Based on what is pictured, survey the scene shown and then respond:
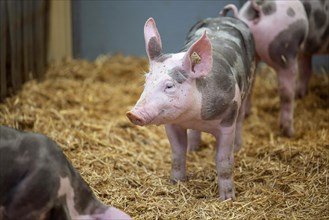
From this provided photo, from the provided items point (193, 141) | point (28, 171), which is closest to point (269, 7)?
point (193, 141)

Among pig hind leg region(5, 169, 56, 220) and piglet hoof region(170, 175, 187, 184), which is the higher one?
pig hind leg region(5, 169, 56, 220)

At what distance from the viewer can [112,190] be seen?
3246mm

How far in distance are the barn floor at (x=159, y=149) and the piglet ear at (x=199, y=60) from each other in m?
0.62

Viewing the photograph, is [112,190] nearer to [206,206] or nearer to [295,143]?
[206,206]

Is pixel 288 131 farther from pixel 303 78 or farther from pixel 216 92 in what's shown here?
pixel 216 92

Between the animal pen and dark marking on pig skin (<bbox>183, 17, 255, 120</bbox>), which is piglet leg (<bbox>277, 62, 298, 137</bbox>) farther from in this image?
dark marking on pig skin (<bbox>183, 17, 255, 120</bbox>)

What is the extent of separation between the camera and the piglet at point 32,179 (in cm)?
232

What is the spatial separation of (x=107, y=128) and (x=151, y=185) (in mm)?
988

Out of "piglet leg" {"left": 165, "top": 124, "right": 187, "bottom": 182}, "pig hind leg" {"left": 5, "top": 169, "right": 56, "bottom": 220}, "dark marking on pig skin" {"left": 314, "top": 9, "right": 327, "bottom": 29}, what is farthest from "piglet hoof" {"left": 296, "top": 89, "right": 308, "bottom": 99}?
"pig hind leg" {"left": 5, "top": 169, "right": 56, "bottom": 220}

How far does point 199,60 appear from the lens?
2994 mm

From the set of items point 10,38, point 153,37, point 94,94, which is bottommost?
point 94,94

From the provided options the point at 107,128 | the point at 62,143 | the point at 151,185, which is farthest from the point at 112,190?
the point at 107,128

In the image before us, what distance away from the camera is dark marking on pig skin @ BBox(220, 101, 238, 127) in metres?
3.17

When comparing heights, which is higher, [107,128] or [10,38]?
[10,38]
